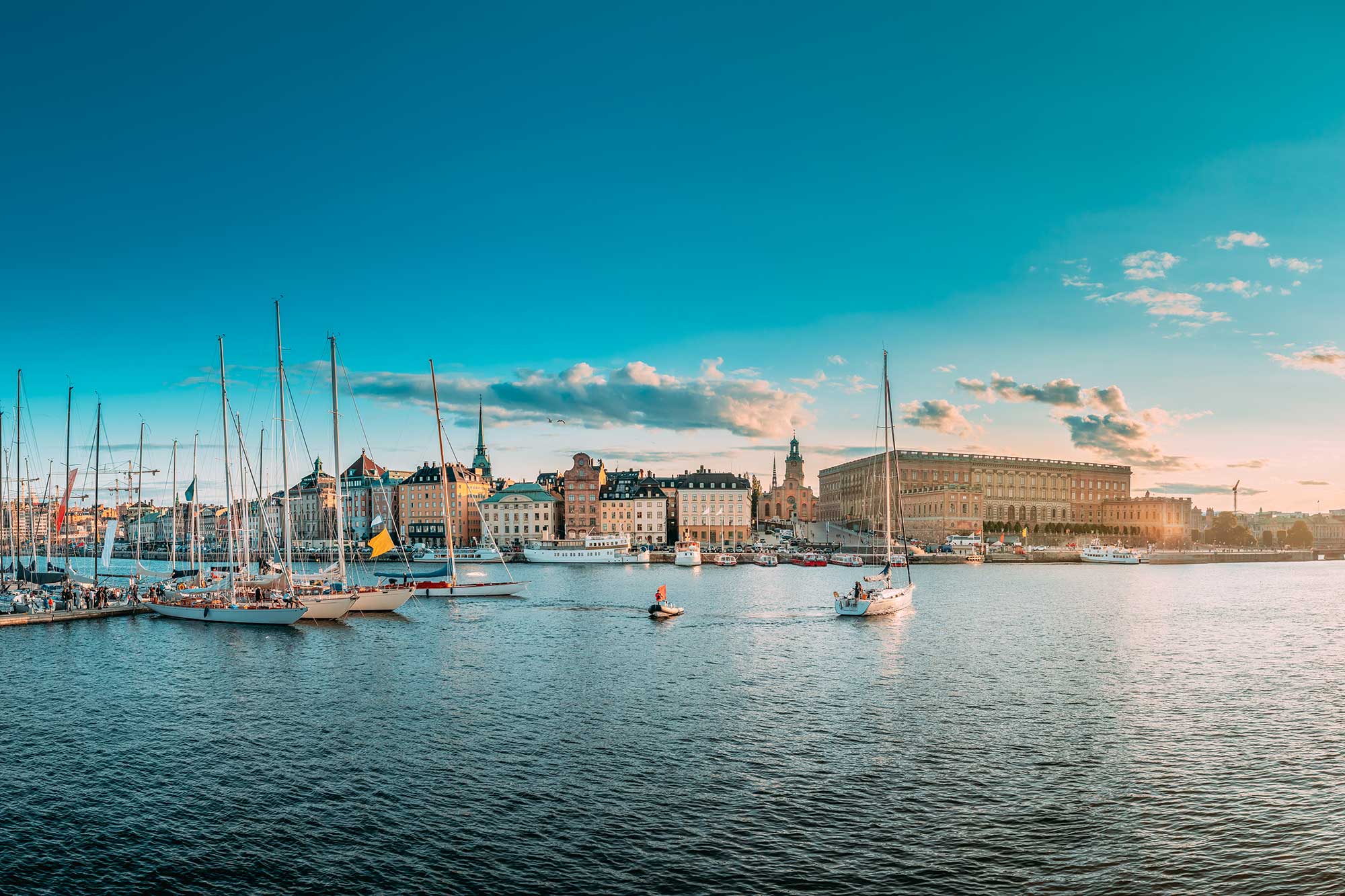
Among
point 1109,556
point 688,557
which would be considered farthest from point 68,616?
point 1109,556

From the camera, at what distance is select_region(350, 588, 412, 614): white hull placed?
62469 mm

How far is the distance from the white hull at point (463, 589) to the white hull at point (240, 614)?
2106cm

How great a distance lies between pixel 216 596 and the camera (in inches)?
2393

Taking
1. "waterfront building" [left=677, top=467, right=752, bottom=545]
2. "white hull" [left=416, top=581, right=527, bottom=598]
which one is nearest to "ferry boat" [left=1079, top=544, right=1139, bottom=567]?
"waterfront building" [left=677, top=467, right=752, bottom=545]

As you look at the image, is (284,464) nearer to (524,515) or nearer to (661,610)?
(661,610)

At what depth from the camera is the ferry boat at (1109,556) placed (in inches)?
6225

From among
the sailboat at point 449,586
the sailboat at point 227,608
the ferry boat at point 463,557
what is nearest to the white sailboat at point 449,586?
the sailboat at point 449,586

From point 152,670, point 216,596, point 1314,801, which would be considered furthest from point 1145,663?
point 216,596

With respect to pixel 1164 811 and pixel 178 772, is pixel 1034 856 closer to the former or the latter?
pixel 1164 811

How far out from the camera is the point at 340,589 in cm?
6250

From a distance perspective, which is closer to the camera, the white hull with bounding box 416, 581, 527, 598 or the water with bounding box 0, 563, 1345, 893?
the water with bounding box 0, 563, 1345, 893

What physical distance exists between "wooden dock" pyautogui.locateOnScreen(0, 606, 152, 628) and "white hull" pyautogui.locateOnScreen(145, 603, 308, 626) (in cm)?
414

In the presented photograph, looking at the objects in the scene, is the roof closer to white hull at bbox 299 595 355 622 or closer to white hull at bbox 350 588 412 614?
white hull at bbox 350 588 412 614

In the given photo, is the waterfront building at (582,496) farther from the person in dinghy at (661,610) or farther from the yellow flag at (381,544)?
the person in dinghy at (661,610)
